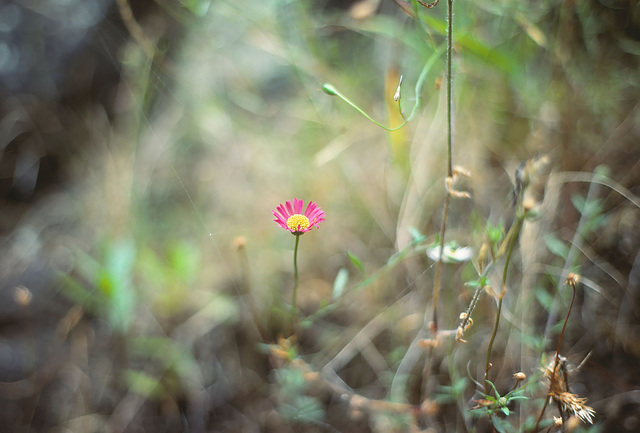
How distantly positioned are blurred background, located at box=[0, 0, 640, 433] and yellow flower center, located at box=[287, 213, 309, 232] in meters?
0.16

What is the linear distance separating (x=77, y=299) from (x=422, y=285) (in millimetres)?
939

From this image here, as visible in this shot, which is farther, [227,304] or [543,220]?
[227,304]

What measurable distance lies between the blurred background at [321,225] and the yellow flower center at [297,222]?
156 millimetres

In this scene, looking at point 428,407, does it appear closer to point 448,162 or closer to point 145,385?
point 448,162

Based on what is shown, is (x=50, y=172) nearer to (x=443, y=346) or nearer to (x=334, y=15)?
(x=334, y=15)

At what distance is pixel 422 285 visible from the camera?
3.27 feet

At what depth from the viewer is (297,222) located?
2.33 ft

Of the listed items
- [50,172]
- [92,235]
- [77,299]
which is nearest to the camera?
[77,299]

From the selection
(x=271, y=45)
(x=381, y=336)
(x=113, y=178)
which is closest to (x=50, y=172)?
(x=113, y=178)

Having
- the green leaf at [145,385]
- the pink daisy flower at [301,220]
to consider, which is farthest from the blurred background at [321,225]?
the pink daisy flower at [301,220]

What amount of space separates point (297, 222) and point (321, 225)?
50 centimetres

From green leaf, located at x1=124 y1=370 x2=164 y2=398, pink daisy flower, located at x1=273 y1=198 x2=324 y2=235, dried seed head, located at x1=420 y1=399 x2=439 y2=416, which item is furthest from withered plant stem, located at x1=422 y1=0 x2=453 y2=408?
green leaf, located at x1=124 y1=370 x2=164 y2=398

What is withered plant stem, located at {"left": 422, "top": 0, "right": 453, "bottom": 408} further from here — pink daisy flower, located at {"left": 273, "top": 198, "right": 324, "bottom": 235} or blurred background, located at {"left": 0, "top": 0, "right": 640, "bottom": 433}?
pink daisy flower, located at {"left": 273, "top": 198, "right": 324, "bottom": 235}

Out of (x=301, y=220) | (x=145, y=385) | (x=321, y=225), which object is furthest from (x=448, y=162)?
(x=145, y=385)
